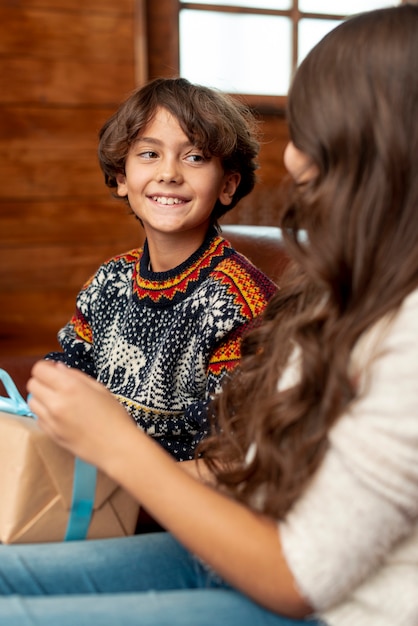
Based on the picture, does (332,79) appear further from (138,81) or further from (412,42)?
(138,81)

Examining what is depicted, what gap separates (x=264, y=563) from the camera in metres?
0.69

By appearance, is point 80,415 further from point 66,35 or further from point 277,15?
point 277,15

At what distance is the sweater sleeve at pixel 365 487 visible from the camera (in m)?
0.65

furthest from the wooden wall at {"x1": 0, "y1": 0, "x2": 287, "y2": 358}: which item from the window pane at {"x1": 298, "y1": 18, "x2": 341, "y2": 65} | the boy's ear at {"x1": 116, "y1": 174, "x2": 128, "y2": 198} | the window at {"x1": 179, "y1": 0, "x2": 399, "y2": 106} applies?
the boy's ear at {"x1": 116, "y1": 174, "x2": 128, "y2": 198}

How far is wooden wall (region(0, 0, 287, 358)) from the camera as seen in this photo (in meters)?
2.70

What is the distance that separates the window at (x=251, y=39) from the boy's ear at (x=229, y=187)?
60.7 inches

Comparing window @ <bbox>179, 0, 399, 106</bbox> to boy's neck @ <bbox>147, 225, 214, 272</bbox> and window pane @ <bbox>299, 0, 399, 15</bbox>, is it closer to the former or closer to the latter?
window pane @ <bbox>299, 0, 399, 15</bbox>

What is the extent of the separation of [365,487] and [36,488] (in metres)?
0.38

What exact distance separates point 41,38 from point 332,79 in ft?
7.23

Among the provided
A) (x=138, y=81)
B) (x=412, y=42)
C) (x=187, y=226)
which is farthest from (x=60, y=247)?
(x=412, y=42)

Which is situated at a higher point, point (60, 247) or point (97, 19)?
point (97, 19)

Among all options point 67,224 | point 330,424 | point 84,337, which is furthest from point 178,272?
point 67,224

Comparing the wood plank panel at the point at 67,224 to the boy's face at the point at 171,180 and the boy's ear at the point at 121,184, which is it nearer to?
the boy's ear at the point at 121,184

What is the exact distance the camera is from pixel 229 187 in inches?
54.5
